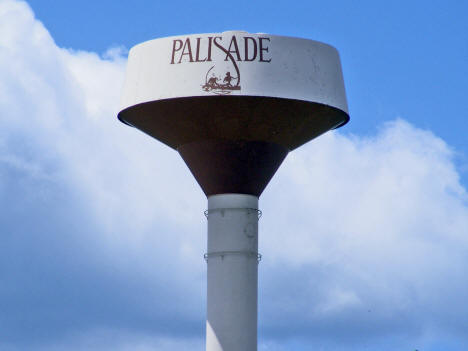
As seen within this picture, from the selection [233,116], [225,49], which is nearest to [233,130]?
[233,116]

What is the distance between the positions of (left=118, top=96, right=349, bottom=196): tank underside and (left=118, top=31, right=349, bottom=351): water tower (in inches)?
1.1


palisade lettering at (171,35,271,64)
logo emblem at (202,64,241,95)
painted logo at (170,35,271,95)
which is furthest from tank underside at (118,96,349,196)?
palisade lettering at (171,35,271,64)

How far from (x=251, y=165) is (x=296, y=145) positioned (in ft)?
5.46

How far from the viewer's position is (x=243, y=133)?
44.0m

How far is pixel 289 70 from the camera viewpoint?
142 feet

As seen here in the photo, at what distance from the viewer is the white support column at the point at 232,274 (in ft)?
144

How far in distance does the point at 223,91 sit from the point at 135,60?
3.17m

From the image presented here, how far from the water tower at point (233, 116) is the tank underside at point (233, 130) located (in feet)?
0.09

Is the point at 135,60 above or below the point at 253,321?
above

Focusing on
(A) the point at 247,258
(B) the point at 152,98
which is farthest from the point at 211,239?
(B) the point at 152,98

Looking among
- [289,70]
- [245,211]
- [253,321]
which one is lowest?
[253,321]

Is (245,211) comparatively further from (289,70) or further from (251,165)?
(289,70)

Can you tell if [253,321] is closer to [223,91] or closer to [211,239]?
[211,239]

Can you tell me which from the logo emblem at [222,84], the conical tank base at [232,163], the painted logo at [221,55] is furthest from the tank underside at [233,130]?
the painted logo at [221,55]
